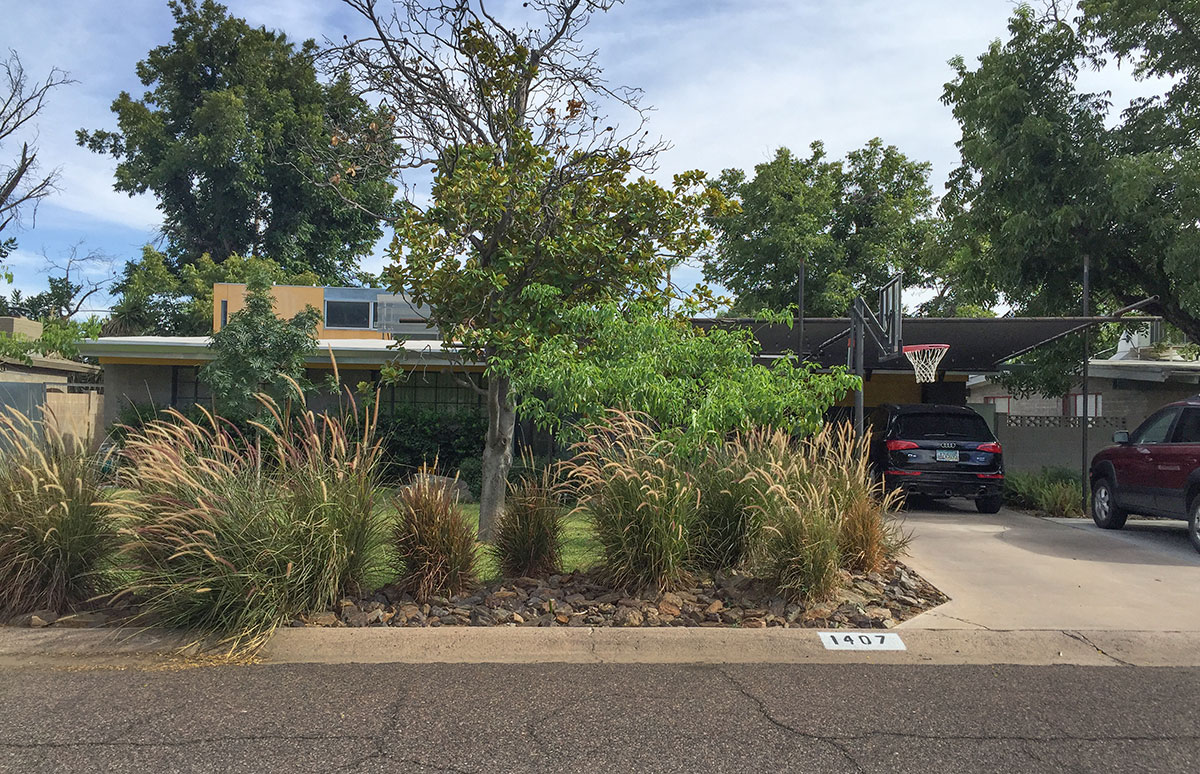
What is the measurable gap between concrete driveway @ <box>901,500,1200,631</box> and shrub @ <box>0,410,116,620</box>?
6.04 m

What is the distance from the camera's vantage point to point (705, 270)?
29.2m

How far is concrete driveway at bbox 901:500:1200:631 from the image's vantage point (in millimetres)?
6523

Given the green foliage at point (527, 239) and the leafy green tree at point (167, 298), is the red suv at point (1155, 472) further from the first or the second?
the leafy green tree at point (167, 298)

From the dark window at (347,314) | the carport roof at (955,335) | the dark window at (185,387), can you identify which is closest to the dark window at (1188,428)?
the carport roof at (955,335)

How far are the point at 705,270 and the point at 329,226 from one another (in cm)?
2044

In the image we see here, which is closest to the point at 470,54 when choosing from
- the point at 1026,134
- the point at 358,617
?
the point at 358,617

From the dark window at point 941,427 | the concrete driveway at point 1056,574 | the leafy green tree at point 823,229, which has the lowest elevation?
the concrete driveway at point 1056,574

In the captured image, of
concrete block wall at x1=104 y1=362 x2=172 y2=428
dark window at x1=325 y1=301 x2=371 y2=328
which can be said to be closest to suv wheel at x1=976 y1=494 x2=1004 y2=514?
concrete block wall at x1=104 y1=362 x2=172 y2=428

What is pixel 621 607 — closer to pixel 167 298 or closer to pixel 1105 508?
pixel 1105 508

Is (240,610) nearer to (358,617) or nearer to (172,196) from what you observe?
(358,617)

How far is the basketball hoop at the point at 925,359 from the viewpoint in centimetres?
1327

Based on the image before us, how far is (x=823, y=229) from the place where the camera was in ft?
88.1

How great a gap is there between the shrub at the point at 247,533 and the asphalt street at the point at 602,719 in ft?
1.88

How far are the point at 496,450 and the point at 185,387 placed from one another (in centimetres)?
1110
